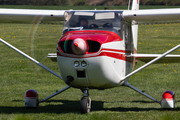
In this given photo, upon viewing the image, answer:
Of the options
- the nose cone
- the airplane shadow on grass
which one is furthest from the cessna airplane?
the airplane shadow on grass

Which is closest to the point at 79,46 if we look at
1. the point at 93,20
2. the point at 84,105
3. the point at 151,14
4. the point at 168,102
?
the point at 93,20

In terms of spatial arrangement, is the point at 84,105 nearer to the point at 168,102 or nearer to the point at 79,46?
the point at 79,46

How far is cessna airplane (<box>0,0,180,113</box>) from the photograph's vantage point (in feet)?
15.7

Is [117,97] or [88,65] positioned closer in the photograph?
[88,65]

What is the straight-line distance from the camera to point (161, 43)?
20438mm

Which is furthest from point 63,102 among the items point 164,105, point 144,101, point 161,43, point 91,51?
point 161,43

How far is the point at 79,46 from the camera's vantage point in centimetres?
451

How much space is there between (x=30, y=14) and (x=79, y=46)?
2.67 meters

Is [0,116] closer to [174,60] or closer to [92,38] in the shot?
[92,38]

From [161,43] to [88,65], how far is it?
16458mm

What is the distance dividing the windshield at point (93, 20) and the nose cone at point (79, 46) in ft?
2.58

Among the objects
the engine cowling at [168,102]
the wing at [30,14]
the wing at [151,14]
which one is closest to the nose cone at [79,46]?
the wing at [151,14]

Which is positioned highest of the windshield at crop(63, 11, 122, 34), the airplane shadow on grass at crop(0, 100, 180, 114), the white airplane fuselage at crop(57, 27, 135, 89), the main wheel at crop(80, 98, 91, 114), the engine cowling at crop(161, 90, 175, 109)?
the windshield at crop(63, 11, 122, 34)

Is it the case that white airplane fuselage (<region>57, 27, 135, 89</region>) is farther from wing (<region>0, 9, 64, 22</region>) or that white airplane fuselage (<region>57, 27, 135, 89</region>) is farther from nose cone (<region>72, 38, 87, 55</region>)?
wing (<region>0, 9, 64, 22</region>)
